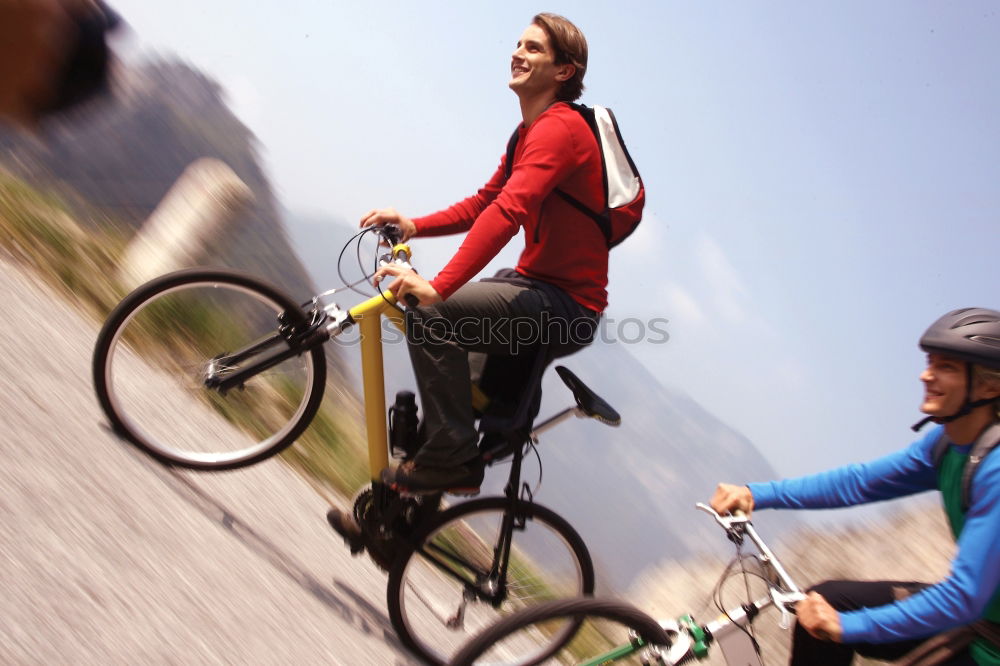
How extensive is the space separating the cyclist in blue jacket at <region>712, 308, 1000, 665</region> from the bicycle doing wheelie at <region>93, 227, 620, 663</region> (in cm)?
76

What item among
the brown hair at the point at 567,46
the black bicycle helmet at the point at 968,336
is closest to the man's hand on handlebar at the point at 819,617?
the black bicycle helmet at the point at 968,336

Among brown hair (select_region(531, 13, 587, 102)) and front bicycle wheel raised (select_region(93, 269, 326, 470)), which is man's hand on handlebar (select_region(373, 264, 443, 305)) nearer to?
front bicycle wheel raised (select_region(93, 269, 326, 470))

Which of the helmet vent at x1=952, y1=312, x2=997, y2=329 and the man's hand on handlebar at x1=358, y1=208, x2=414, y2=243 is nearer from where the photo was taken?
the helmet vent at x1=952, y1=312, x2=997, y2=329

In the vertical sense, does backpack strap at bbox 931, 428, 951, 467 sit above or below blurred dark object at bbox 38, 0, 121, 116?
below

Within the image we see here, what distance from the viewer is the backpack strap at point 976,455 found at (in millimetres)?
2139

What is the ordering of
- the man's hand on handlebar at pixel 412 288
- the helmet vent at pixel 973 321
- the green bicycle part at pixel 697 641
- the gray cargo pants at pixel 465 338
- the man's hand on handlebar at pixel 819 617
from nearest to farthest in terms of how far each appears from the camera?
the man's hand on handlebar at pixel 819 617
the helmet vent at pixel 973 321
the green bicycle part at pixel 697 641
the man's hand on handlebar at pixel 412 288
the gray cargo pants at pixel 465 338

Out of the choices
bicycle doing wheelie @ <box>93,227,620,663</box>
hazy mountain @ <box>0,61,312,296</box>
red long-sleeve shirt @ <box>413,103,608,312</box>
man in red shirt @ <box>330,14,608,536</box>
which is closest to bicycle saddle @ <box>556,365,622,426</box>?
bicycle doing wheelie @ <box>93,227,620,663</box>

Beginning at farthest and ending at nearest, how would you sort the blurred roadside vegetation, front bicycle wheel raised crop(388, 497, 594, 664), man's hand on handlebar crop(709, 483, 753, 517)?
the blurred roadside vegetation
front bicycle wheel raised crop(388, 497, 594, 664)
man's hand on handlebar crop(709, 483, 753, 517)

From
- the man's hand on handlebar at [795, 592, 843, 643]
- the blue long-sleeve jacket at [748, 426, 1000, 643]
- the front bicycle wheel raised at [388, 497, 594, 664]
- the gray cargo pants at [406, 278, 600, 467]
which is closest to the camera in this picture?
the blue long-sleeve jacket at [748, 426, 1000, 643]

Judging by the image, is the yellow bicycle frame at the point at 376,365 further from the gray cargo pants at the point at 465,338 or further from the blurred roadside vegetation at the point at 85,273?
the blurred roadside vegetation at the point at 85,273

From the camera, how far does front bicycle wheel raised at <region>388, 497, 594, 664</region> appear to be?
3.13 m

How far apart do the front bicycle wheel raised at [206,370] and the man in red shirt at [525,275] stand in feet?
1.82

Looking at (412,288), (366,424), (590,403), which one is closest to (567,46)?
(412,288)

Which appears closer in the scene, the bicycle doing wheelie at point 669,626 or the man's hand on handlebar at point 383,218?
the bicycle doing wheelie at point 669,626
